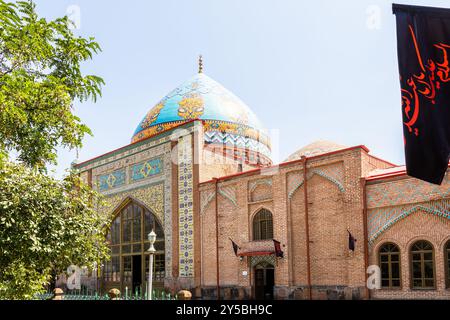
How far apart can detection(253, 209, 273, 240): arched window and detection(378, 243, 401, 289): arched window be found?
435cm

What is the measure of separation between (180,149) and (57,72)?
1349cm

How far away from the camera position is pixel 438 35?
4.48m

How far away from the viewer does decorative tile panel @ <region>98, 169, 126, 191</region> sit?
983 inches

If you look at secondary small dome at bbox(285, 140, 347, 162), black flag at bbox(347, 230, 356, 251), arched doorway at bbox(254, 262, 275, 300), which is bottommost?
arched doorway at bbox(254, 262, 275, 300)

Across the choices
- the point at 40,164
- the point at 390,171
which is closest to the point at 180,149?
the point at 390,171

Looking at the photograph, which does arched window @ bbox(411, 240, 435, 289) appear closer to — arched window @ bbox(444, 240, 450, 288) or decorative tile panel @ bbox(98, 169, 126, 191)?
arched window @ bbox(444, 240, 450, 288)

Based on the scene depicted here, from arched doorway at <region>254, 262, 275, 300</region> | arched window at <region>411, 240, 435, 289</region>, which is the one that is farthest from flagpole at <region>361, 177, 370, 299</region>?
arched doorway at <region>254, 262, 275, 300</region>

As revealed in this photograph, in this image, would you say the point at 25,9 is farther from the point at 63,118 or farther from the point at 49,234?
the point at 49,234

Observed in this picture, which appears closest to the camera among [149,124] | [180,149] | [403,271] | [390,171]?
[403,271]

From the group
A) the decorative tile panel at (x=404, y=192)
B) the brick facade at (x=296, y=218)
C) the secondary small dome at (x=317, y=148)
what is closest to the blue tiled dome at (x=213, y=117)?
the secondary small dome at (x=317, y=148)

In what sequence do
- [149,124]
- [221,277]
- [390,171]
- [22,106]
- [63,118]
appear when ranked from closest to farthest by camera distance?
1. [22,106]
2. [63,118]
3. [390,171]
4. [221,277]
5. [149,124]

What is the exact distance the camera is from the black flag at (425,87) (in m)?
4.36

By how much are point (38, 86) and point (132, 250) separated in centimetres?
1704

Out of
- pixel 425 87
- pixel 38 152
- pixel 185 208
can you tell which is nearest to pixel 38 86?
pixel 38 152
